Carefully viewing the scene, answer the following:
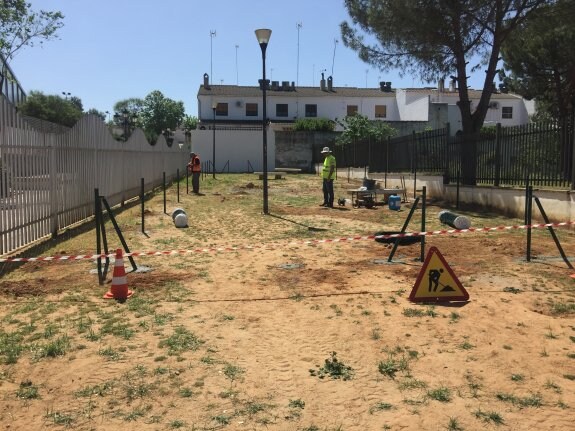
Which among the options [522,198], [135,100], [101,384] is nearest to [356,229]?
[522,198]

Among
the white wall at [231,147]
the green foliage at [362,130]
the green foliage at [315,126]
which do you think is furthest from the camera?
the white wall at [231,147]

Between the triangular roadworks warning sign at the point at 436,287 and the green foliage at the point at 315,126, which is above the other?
the green foliage at the point at 315,126

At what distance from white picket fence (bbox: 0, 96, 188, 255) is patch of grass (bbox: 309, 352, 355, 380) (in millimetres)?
6217

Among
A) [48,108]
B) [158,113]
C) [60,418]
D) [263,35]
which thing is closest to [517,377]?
[60,418]

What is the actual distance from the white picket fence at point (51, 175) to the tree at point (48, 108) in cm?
5448

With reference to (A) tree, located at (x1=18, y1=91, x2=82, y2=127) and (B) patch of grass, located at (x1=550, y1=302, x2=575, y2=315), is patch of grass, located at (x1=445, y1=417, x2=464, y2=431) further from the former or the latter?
(A) tree, located at (x1=18, y1=91, x2=82, y2=127)

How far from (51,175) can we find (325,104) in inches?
1867

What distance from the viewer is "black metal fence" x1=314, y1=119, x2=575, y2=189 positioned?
12.2m

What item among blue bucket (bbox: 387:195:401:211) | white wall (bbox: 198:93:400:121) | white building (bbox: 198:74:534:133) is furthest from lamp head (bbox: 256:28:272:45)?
white wall (bbox: 198:93:400:121)

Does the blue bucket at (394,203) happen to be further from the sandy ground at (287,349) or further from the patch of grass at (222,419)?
the patch of grass at (222,419)

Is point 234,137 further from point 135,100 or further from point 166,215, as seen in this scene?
point 135,100

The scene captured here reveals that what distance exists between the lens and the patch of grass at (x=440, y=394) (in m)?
3.66

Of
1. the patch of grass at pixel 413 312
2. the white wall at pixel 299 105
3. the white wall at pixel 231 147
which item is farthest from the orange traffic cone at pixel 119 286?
the white wall at pixel 299 105

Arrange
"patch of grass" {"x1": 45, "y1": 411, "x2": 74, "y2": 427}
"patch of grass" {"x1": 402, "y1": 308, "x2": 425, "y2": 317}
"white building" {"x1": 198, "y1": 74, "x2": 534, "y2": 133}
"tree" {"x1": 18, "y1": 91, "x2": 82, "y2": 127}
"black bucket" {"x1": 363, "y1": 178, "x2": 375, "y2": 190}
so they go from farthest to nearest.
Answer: "tree" {"x1": 18, "y1": 91, "x2": 82, "y2": 127} < "white building" {"x1": 198, "y1": 74, "x2": 534, "y2": 133} < "black bucket" {"x1": 363, "y1": 178, "x2": 375, "y2": 190} < "patch of grass" {"x1": 402, "y1": 308, "x2": 425, "y2": 317} < "patch of grass" {"x1": 45, "y1": 411, "x2": 74, "y2": 427}
